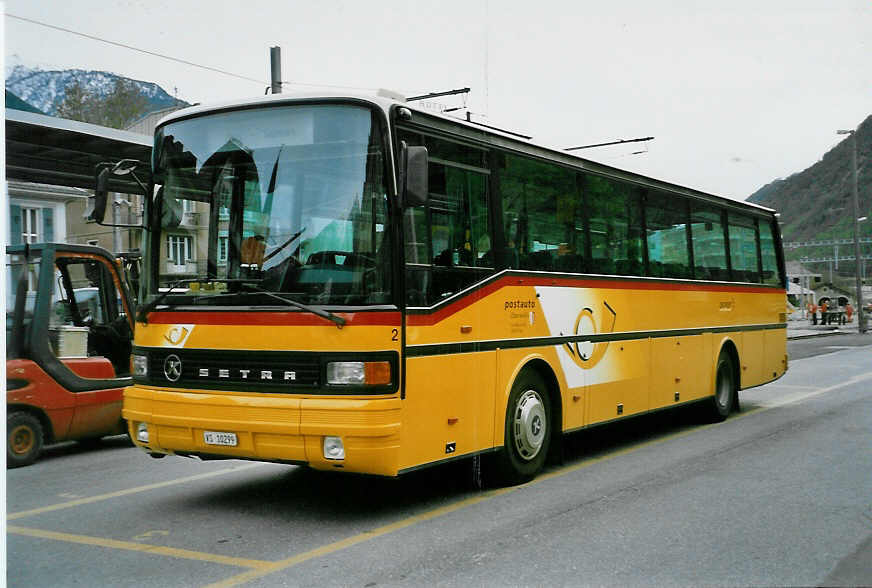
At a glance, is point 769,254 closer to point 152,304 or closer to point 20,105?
point 152,304

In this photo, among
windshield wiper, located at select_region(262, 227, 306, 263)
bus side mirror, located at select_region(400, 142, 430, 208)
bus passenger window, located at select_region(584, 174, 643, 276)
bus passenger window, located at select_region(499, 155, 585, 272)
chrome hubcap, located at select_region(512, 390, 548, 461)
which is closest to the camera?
bus side mirror, located at select_region(400, 142, 430, 208)

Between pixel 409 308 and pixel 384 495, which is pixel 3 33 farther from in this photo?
pixel 384 495

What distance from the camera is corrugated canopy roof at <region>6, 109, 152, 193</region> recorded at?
1241 centimetres

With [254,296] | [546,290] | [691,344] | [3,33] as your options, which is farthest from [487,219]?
[691,344]

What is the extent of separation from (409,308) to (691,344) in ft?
21.3

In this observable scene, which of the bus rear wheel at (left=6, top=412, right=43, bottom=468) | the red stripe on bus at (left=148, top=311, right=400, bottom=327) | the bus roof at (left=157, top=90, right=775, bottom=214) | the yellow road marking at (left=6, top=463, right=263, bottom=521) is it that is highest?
the bus roof at (left=157, top=90, right=775, bottom=214)

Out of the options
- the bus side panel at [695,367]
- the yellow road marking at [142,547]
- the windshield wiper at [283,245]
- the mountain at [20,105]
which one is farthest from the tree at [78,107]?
the yellow road marking at [142,547]

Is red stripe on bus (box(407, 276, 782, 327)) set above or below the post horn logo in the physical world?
above

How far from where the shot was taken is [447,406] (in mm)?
7492

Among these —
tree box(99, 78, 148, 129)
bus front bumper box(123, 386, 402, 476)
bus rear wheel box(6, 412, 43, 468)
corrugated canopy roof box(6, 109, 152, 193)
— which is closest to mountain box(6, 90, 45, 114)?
corrugated canopy roof box(6, 109, 152, 193)

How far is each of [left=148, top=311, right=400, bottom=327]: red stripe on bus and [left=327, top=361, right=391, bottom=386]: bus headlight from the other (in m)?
0.29

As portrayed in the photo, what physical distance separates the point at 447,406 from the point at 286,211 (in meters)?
1.97

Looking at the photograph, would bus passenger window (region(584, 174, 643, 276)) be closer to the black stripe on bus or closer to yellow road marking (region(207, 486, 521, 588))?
the black stripe on bus

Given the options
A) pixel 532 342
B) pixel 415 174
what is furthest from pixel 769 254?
pixel 415 174
